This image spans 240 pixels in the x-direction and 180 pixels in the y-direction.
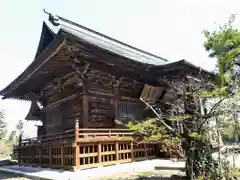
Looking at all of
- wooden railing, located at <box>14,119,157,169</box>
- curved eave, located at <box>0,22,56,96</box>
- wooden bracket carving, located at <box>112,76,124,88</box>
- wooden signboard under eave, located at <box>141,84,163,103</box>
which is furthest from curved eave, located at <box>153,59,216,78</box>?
curved eave, located at <box>0,22,56,96</box>

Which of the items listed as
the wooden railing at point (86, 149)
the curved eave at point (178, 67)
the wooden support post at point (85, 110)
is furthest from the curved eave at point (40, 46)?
the curved eave at point (178, 67)

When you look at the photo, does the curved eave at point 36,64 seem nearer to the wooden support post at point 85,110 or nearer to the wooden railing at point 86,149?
the wooden support post at point 85,110

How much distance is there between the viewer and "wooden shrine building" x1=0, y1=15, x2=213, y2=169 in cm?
858

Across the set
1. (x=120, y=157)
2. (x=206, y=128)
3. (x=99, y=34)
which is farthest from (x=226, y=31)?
(x=99, y=34)

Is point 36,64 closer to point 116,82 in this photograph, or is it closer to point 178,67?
point 116,82

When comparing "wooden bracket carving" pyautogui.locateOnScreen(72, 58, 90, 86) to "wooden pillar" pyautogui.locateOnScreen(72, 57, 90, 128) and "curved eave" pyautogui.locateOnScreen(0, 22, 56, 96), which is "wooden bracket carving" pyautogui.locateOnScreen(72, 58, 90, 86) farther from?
"curved eave" pyautogui.locateOnScreen(0, 22, 56, 96)

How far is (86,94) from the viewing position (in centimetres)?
1015

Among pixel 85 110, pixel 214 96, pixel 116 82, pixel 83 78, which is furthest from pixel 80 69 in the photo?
pixel 214 96

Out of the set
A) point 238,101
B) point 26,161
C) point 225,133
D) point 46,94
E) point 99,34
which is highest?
point 99,34

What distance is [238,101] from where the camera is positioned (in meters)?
5.17

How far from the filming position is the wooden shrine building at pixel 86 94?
8578 millimetres

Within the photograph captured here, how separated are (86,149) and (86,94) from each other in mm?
2466

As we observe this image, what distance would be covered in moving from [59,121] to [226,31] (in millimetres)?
9524

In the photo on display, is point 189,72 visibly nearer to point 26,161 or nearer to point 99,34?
point 99,34
